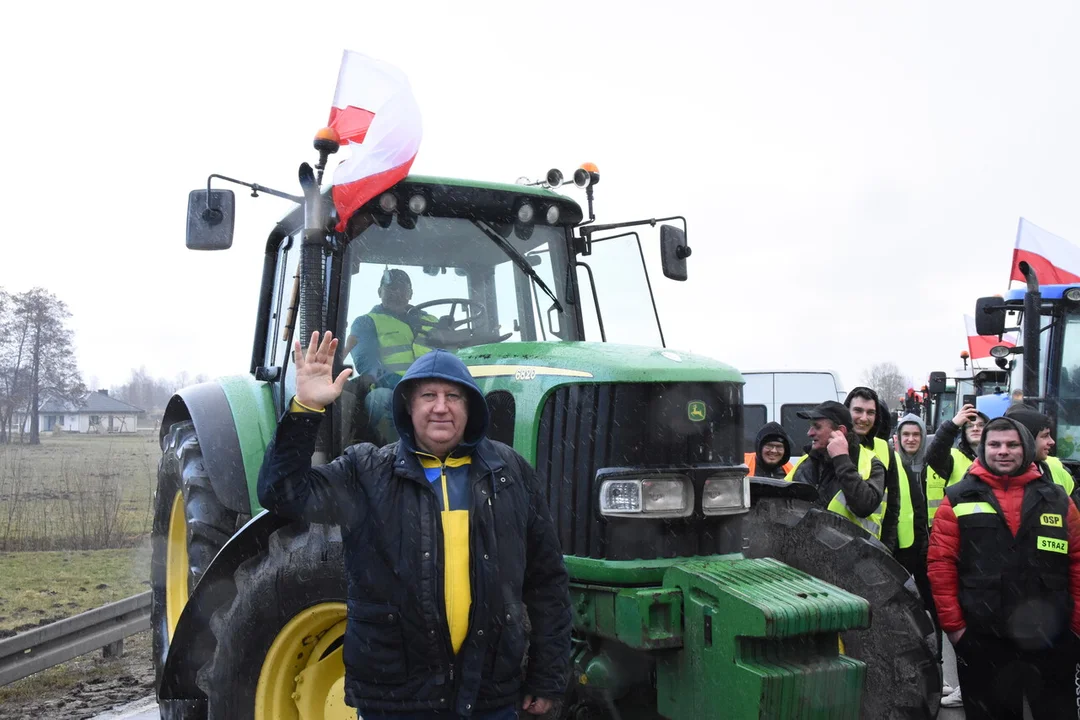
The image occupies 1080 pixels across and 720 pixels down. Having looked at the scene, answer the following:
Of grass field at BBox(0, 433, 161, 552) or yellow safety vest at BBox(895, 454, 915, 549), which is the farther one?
grass field at BBox(0, 433, 161, 552)

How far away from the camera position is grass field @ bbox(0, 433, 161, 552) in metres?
10.4

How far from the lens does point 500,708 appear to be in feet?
8.32

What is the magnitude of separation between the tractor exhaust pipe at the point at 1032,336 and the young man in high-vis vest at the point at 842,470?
3.39 meters

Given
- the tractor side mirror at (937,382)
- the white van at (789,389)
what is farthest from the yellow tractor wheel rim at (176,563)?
the tractor side mirror at (937,382)

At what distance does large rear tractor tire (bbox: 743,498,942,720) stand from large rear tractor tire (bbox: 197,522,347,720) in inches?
72.0

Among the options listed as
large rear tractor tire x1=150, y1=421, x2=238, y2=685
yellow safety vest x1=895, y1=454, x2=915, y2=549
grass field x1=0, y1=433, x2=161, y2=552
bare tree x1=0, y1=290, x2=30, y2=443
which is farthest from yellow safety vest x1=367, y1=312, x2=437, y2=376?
bare tree x1=0, y1=290, x2=30, y2=443

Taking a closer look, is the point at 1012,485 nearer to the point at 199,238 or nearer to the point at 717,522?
the point at 717,522

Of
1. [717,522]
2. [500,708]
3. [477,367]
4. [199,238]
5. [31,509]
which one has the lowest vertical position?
[31,509]

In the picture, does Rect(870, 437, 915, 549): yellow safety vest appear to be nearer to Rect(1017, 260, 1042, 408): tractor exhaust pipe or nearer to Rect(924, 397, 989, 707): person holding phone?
Rect(924, 397, 989, 707): person holding phone

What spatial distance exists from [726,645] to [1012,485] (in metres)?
1.83

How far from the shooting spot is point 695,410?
369 cm

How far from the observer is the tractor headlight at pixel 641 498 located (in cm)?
353

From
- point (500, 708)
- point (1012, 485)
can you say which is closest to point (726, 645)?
point (500, 708)

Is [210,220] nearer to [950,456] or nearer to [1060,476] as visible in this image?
[1060,476]
